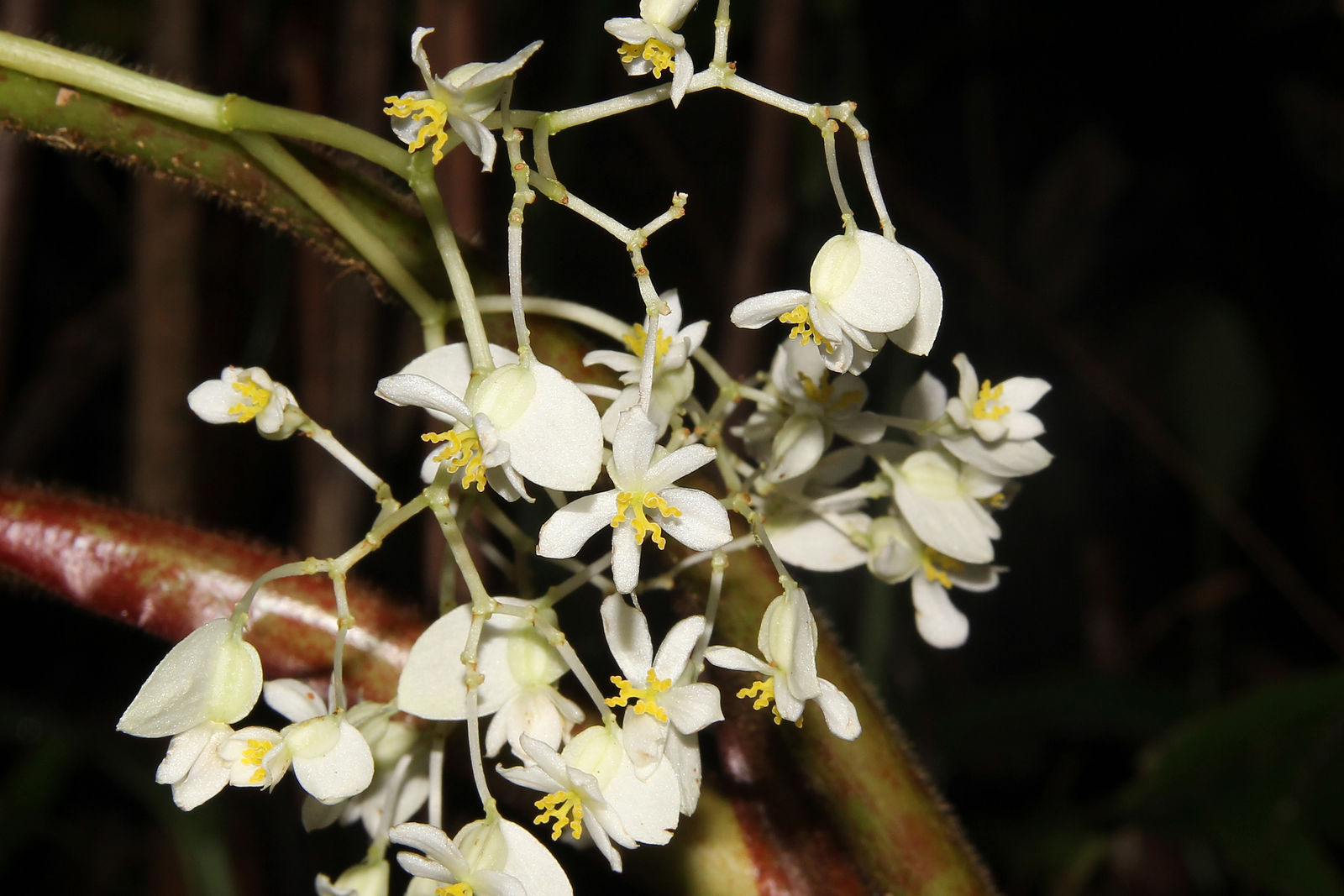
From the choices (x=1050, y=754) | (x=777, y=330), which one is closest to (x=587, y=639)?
(x=777, y=330)

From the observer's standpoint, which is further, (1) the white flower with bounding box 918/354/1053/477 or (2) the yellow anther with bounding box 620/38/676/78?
(1) the white flower with bounding box 918/354/1053/477

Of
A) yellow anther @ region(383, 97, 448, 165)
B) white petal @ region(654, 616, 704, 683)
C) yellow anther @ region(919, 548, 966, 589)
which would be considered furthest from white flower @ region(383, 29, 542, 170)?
yellow anther @ region(919, 548, 966, 589)

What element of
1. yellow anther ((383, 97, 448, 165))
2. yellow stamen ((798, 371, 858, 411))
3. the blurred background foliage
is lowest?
the blurred background foliage

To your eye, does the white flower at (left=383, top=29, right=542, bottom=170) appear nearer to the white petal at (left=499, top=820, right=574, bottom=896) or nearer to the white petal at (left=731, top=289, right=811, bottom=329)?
the white petal at (left=731, top=289, right=811, bottom=329)

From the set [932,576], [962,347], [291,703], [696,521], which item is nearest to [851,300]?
[696,521]

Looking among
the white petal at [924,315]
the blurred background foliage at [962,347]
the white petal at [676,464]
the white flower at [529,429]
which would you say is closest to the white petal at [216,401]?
the white flower at [529,429]

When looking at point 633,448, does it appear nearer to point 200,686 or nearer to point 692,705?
point 692,705

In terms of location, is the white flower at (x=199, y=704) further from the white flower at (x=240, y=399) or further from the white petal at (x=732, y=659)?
the white petal at (x=732, y=659)

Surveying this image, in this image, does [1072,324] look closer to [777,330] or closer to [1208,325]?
[1208,325]
